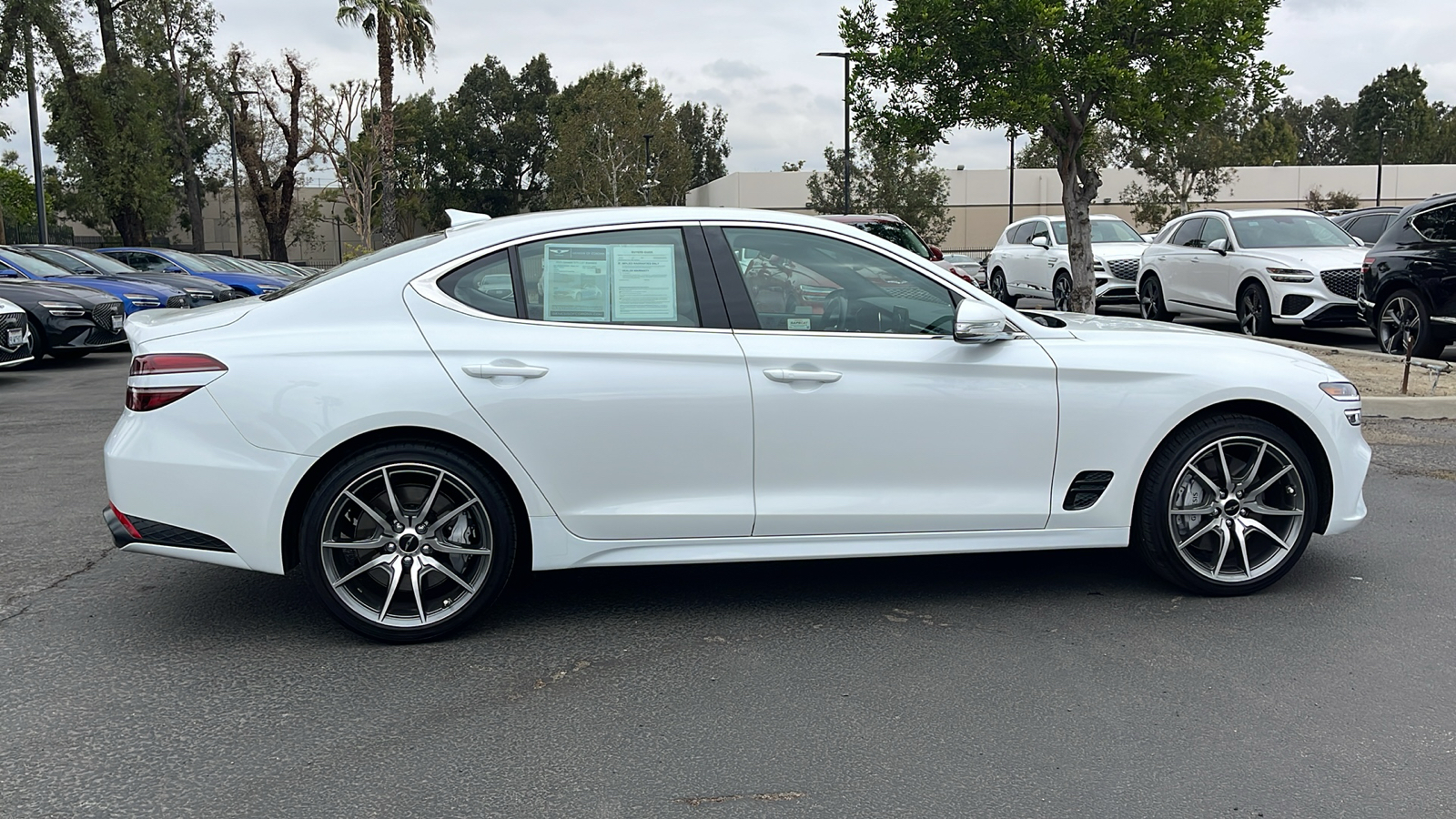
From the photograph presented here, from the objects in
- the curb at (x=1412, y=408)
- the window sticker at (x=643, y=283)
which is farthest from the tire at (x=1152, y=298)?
the window sticker at (x=643, y=283)

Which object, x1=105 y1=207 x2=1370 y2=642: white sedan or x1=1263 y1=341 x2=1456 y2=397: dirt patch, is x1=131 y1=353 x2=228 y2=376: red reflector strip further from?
x1=1263 y1=341 x2=1456 y2=397: dirt patch

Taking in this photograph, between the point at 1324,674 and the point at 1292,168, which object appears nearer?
the point at 1324,674

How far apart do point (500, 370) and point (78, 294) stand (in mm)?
12091

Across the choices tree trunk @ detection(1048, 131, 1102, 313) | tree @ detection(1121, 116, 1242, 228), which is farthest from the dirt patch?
tree @ detection(1121, 116, 1242, 228)

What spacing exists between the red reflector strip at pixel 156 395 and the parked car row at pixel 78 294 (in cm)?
612

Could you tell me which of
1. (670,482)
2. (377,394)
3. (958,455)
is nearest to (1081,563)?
(958,455)

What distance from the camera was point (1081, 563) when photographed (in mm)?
5211

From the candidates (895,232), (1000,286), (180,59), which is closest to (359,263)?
(895,232)

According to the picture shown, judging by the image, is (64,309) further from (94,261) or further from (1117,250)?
(1117,250)

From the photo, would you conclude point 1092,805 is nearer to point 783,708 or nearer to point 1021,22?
point 783,708

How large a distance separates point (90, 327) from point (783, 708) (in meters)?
12.8

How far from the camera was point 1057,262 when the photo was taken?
18.7 m

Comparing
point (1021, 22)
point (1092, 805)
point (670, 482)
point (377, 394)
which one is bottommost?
point (1092, 805)

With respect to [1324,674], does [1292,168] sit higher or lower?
higher
